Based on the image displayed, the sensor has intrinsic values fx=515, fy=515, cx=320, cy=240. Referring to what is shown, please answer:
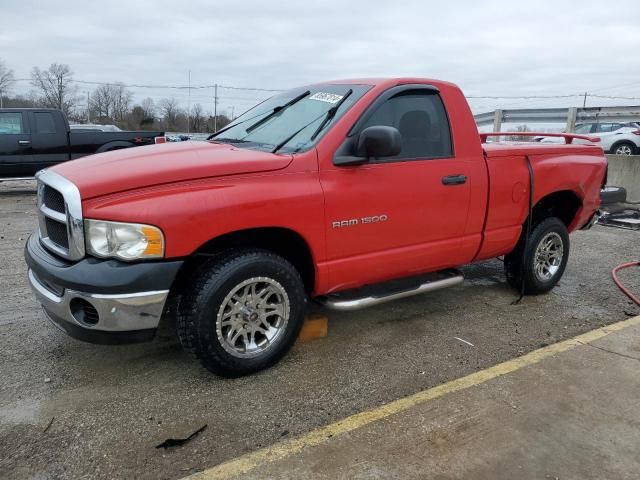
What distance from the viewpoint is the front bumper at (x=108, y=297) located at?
274 cm

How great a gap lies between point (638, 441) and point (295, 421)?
5.88 ft

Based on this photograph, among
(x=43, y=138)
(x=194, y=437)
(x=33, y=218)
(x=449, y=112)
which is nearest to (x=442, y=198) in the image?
(x=449, y=112)

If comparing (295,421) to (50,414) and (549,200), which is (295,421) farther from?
(549,200)

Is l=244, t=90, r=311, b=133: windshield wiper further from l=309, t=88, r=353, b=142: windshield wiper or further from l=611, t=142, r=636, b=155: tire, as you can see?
l=611, t=142, r=636, b=155: tire

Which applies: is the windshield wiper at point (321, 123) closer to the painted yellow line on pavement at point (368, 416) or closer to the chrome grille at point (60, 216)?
the chrome grille at point (60, 216)

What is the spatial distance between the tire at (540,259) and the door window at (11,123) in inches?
424

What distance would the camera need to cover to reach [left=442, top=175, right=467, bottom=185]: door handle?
12.8 feet

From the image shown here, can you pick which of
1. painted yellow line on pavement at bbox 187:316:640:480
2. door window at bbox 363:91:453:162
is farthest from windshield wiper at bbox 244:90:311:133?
painted yellow line on pavement at bbox 187:316:640:480

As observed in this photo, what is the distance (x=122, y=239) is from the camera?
2758 mm

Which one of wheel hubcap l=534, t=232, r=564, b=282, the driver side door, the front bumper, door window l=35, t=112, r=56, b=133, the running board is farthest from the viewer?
door window l=35, t=112, r=56, b=133

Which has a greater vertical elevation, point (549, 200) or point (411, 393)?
point (549, 200)

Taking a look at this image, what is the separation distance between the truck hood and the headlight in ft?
0.61

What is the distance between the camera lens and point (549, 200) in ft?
16.2

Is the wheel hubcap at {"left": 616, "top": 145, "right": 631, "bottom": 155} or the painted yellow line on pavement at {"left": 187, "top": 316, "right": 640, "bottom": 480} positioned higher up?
the wheel hubcap at {"left": 616, "top": 145, "right": 631, "bottom": 155}
